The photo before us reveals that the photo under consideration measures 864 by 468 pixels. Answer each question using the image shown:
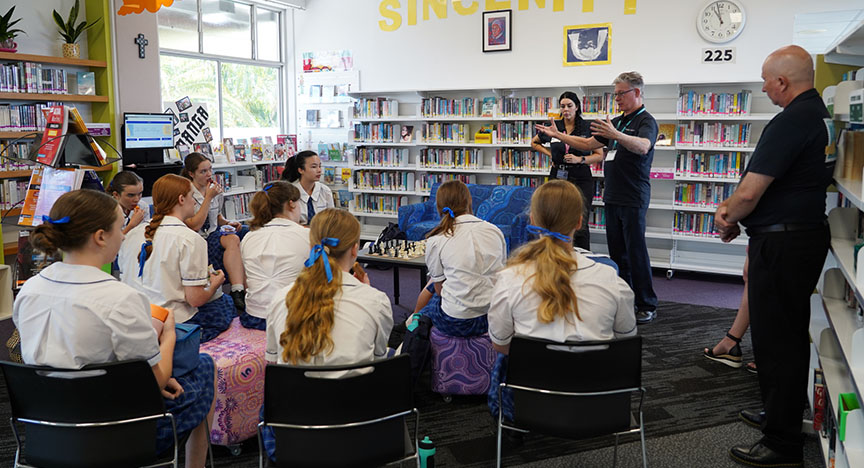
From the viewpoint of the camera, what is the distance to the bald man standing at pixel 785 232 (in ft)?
8.58

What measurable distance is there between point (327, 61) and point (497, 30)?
97.8 inches

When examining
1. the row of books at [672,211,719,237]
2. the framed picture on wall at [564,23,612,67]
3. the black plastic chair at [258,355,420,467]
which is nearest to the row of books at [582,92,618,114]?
the framed picture on wall at [564,23,612,67]

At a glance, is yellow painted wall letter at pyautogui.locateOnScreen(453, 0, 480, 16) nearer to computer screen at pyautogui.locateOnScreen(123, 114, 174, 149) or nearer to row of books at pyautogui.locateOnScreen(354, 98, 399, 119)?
row of books at pyautogui.locateOnScreen(354, 98, 399, 119)

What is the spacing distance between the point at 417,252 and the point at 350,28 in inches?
187

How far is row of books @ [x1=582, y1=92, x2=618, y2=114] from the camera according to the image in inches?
268

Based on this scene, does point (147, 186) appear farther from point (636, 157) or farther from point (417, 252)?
point (636, 157)

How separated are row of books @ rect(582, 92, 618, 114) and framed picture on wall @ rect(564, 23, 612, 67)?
1.24 ft

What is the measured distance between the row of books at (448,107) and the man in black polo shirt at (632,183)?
8.78 ft

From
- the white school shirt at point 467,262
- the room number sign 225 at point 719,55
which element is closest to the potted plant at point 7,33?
the white school shirt at point 467,262

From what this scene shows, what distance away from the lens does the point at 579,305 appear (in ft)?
7.37

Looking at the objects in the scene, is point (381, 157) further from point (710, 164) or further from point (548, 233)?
point (548, 233)

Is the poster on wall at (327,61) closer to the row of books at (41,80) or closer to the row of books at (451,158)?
the row of books at (451,158)

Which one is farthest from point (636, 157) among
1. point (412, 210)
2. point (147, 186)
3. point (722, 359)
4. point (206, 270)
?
point (147, 186)

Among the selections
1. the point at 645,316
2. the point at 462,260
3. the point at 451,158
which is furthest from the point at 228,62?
the point at 462,260
